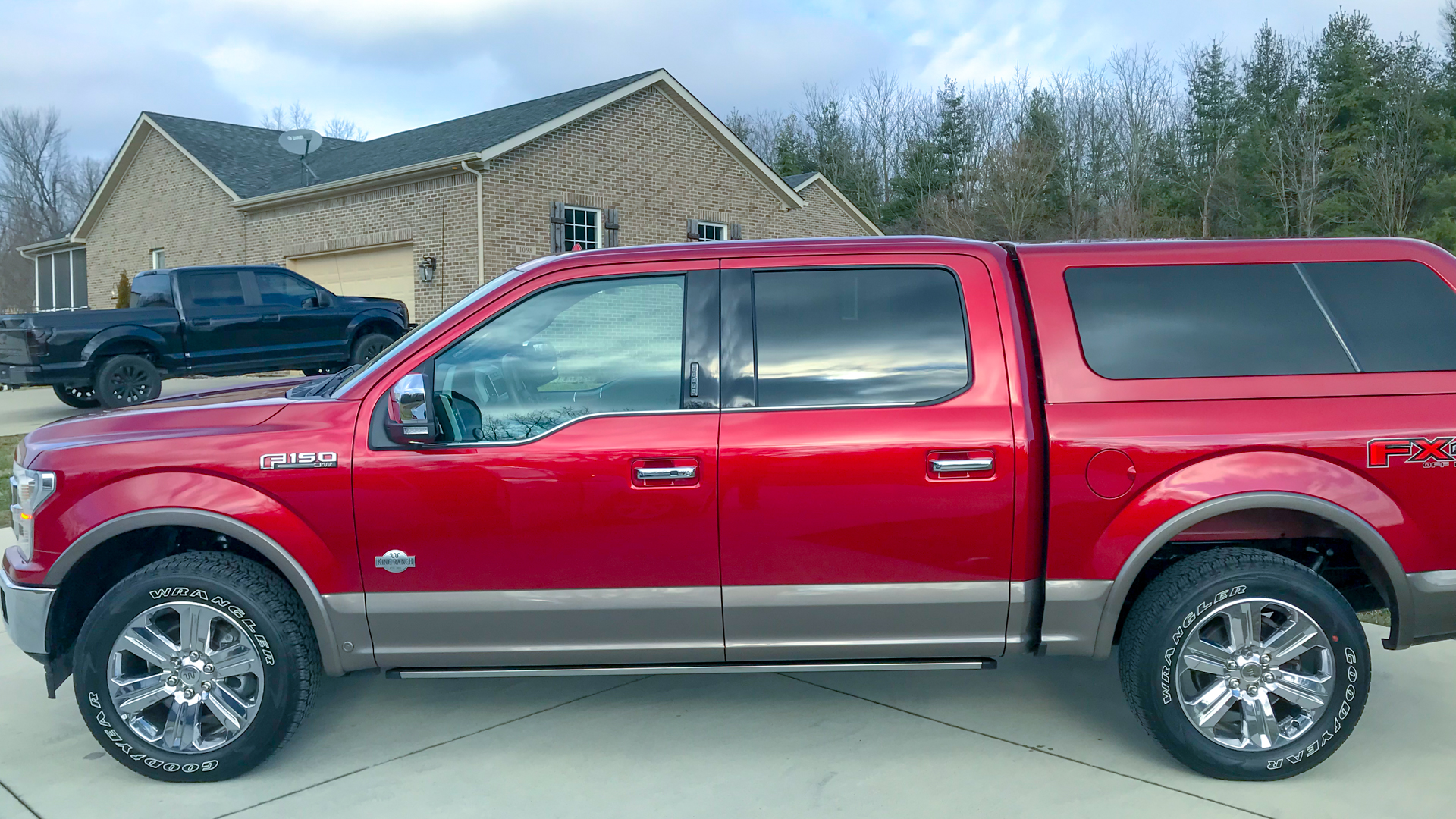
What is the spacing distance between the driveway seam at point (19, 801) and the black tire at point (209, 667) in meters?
0.27

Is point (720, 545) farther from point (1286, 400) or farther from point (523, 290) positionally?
point (1286, 400)

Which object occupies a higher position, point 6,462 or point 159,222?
point 159,222

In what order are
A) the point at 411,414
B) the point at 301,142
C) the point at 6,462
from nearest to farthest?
the point at 411,414, the point at 6,462, the point at 301,142

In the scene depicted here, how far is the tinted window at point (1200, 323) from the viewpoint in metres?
3.58

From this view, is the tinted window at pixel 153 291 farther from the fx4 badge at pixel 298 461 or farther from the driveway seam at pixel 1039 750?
the driveway seam at pixel 1039 750

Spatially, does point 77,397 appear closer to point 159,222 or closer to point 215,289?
point 215,289

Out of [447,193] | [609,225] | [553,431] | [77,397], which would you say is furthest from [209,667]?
[609,225]

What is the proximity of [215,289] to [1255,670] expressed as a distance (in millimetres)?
13877

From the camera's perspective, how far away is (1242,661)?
3547 millimetres

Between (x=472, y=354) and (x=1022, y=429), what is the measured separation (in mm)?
1918

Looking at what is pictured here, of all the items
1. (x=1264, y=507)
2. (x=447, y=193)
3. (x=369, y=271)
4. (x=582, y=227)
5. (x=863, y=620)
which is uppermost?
(x=447, y=193)

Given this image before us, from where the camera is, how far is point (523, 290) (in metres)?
3.72

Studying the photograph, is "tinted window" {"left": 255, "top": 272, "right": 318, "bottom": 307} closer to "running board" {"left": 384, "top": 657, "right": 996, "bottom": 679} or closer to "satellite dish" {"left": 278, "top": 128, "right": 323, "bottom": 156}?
"satellite dish" {"left": 278, "top": 128, "right": 323, "bottom": 156}

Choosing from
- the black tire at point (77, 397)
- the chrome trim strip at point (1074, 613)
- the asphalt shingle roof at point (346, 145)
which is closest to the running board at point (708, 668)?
the chrome trim strip at point (1074, 613)
